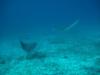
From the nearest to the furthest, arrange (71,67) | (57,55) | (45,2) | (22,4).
Answer: 1. (71,67)
2. (57,55)
3. (22,4)
4. (45,2)

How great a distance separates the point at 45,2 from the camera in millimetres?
134750

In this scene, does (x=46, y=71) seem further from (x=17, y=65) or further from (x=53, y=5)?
(x=53, y=5)

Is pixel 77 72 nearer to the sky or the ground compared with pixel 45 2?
nearer to the ground

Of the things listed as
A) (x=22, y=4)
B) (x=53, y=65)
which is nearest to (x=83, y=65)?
(x=53, y=65)

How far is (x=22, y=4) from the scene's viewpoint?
12388 centimetres

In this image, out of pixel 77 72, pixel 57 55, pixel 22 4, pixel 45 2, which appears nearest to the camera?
pixel 77 72

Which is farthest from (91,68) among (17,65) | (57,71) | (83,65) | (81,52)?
(17,65)

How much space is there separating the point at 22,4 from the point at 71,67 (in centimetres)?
11953

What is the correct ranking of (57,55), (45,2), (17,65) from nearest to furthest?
(17,65), (57,55), (45,2)

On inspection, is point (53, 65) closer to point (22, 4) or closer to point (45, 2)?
point (22, 4)

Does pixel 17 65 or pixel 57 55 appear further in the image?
pixel 57 55

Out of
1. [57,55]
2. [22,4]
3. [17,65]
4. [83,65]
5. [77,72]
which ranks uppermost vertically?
[22,4]

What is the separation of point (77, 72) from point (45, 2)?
427ft

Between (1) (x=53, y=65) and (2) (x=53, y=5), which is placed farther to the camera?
(2) (x=53, y=5)
